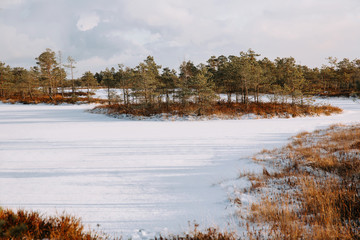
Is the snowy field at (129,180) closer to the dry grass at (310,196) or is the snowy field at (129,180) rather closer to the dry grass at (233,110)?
the dry grass at (310,196)

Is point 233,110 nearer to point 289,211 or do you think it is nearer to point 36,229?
point 289,211

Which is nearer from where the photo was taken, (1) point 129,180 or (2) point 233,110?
(1) point 129,180

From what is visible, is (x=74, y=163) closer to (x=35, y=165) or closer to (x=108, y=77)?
(x=35, y=165)

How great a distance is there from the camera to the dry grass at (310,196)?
290 cm

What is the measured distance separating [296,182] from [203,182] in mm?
2435

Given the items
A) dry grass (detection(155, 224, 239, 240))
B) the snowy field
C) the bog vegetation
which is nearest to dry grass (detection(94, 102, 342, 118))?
the snowy field

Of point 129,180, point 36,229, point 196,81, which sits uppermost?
point 196,81

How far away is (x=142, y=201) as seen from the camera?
4.46 m

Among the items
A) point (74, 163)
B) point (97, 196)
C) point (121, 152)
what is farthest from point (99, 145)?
point (97, 196)

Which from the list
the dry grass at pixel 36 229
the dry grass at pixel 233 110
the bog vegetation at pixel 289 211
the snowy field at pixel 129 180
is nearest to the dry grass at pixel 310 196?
the bog vegetation at pixel 289 211

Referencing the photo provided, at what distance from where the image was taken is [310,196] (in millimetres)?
3934

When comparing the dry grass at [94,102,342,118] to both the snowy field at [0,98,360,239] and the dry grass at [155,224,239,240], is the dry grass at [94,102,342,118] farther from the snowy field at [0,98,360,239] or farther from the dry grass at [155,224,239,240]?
the dry grass at [155,224,239,240]

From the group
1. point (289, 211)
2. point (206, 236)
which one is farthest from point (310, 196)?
point (206, 236)

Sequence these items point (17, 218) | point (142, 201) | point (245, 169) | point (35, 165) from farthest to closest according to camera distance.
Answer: point (35, 165), point (245, 169), point (142, 201), point (17, 218)
